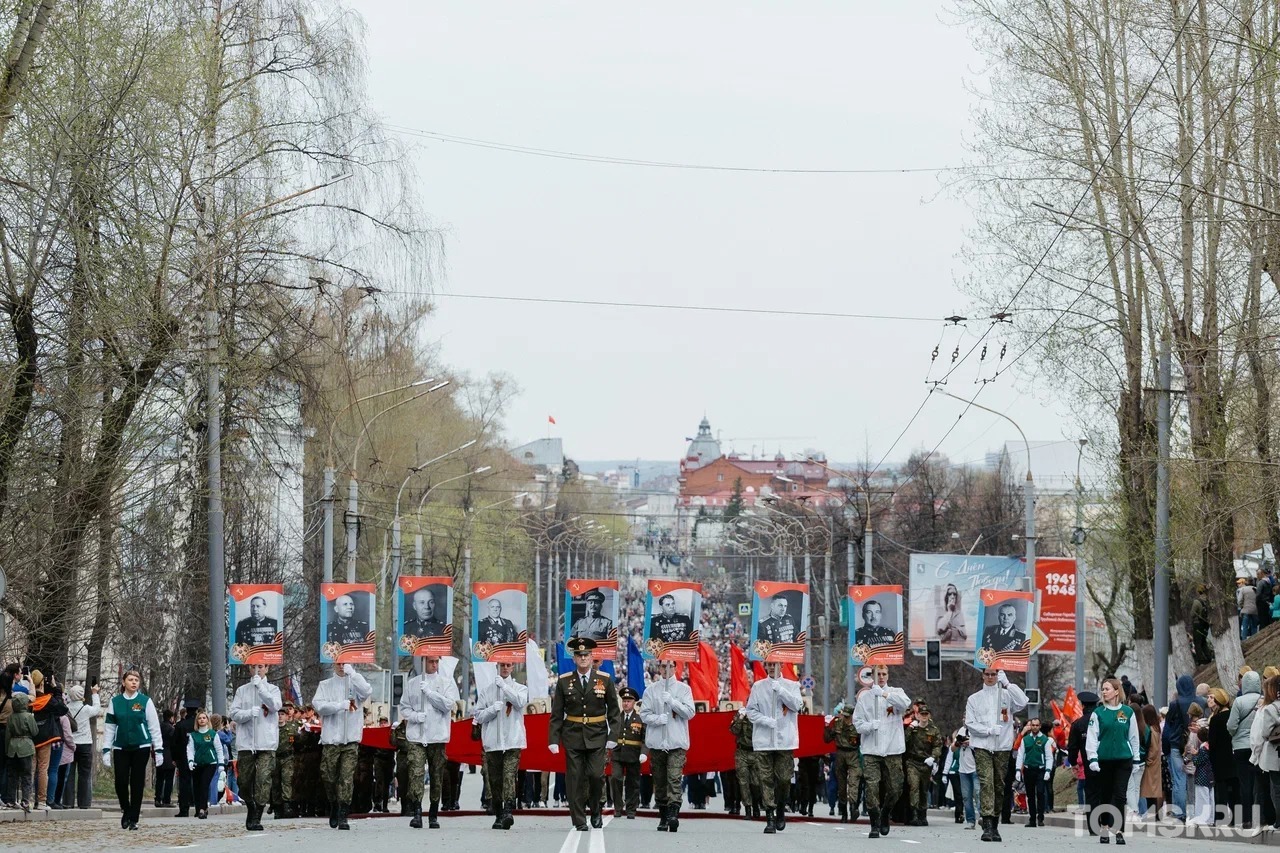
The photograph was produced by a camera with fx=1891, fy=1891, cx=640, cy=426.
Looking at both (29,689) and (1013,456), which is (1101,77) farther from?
(1013,456)

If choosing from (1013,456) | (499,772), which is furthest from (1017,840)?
(1013,456)

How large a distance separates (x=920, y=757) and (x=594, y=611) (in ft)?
25.7

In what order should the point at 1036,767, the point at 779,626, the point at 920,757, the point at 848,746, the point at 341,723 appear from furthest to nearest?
the point at 779,626, the point at 1036,767, the point at 848,746, the point at 920,757, the point at 341,723

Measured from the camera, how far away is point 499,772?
2008cm

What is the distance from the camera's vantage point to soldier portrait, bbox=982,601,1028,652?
29859 mm

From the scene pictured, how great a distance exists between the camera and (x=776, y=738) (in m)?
20.6

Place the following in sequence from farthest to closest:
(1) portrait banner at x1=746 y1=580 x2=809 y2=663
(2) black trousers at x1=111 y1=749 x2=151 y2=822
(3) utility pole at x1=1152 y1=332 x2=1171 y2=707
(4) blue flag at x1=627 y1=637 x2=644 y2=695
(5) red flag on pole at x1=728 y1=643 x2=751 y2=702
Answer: (4) blue flag at x1=627 y1=637 x2=644 y2=695
(5) red flag on pole at x1=728 y1=643 x2=751 y2=702
(3) utility pole at x1=1152 y1=332 x2=1171 y2=707
(1) portrait banner at x1=746 y1=580 x2=809 y2=663
(2) black trousers at x1=111 y1=749 x2=151 y2=822

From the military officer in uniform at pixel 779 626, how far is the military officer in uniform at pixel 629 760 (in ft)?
10.9

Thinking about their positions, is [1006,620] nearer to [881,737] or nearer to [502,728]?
[881,737]

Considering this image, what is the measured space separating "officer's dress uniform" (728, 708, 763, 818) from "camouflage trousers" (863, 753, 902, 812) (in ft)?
6.45

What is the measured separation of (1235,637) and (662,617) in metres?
9.58

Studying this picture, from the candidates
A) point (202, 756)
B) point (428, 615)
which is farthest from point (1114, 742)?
point (428, 615)

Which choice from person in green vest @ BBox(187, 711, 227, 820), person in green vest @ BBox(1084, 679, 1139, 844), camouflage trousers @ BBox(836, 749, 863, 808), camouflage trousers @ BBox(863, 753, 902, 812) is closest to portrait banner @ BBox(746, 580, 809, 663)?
camouflage trousers @ BBox(836, 749, 863, 808)

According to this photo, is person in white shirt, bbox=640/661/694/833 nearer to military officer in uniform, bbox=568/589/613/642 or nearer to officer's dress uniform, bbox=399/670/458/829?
officer's dress uniform, bbox=399/670/458/829
